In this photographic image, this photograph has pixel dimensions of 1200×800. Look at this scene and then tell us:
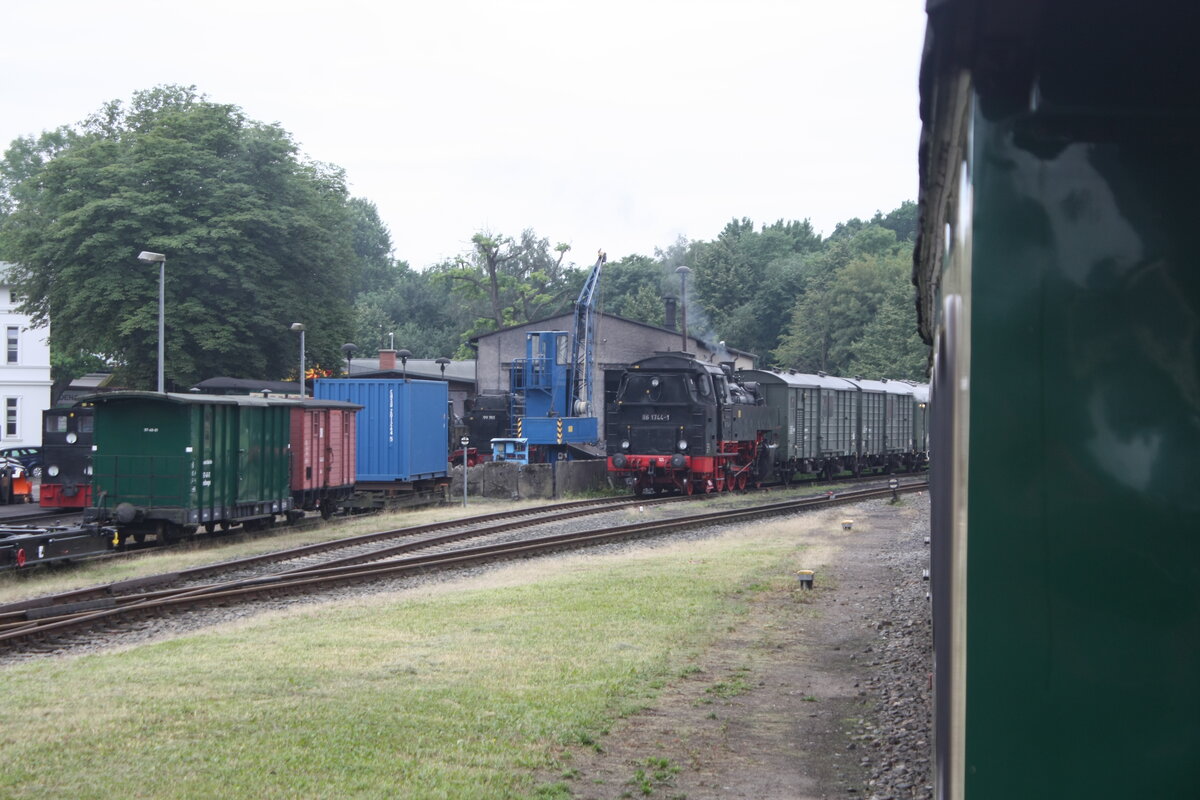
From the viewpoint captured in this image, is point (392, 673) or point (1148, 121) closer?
point (1148, 121)

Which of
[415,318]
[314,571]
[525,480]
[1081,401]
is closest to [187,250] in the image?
[525,480]

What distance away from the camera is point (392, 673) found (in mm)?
9383

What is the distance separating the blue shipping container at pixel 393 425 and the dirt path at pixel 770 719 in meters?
15.4

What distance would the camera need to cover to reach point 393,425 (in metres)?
27.9

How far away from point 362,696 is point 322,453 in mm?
16654

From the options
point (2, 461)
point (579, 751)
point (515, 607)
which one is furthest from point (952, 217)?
point (2, 461)

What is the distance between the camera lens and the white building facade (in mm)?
55844

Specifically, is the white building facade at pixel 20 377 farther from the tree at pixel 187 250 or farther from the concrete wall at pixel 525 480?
the concrete wall at pixel 525 480

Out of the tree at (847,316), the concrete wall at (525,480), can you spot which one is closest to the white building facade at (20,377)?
the concrete wall at (525,480)

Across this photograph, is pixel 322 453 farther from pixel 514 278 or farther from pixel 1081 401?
pixel 514 278

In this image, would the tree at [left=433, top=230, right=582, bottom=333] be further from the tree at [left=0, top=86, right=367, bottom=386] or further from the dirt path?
the dirt path

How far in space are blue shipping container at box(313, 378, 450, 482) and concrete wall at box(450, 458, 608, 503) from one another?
8.94 ft

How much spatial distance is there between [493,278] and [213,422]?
61.0 meters

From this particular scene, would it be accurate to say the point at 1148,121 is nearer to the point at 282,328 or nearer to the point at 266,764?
the point at 266,764
